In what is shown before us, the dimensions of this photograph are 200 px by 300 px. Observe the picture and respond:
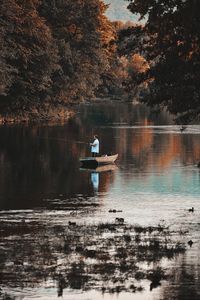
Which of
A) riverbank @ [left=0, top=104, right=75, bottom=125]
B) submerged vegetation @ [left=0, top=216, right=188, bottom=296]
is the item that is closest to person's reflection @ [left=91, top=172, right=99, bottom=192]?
submerged vegetation @ [left=0, top=216, right=188, bottom=296]

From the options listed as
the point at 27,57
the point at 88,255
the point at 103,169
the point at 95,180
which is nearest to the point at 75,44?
the point at 27,57

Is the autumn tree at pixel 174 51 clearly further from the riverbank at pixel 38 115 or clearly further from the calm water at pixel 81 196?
the riverbank at pixel 38 115

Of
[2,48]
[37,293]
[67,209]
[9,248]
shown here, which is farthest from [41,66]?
[37,293]

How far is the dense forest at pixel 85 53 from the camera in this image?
36406 millimetres

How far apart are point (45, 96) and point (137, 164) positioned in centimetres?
4668

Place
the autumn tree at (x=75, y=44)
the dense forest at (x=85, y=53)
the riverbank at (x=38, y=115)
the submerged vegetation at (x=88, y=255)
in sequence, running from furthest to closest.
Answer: the autumn tree at (x=75, y=44) → the riverbank at (x=38, y=115) → the dense forest at (x=85, y=53) → the submerged vegetation at (x=88, y=255)

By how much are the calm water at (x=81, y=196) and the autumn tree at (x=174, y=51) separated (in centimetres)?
531

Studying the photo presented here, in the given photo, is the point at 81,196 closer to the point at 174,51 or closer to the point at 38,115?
the point at 174,51

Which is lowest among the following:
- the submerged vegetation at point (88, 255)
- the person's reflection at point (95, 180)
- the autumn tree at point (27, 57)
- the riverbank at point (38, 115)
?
the submerged vegetation at point (88, 255)

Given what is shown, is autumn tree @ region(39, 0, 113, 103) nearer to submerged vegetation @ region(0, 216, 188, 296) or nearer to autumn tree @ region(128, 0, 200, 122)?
autumn tree @ region(128, 0, 200, 122)

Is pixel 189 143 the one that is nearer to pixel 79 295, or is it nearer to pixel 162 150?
pixel 162 150

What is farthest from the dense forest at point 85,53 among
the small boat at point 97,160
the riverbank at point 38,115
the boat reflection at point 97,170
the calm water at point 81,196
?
the boat reflection at point 97,170

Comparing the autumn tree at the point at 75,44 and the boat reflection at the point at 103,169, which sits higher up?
the autumn tree at the point at 75,44

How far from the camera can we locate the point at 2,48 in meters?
89.2
